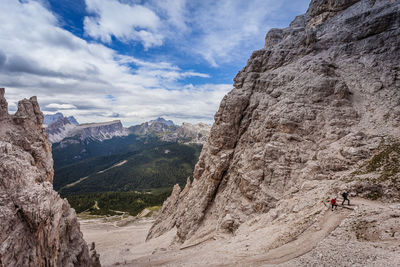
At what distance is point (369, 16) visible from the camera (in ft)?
158

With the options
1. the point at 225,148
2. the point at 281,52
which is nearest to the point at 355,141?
the point at 225,148

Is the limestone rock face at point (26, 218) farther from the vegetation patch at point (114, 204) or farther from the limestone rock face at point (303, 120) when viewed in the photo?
the vegetation patch at point (114, 204)

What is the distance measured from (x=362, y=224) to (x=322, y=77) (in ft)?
108

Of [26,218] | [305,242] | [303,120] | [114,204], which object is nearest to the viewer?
[26,218]

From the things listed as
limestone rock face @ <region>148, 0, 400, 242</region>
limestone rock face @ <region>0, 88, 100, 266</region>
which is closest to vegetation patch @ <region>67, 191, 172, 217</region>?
limestone rock face @ <region>148, 0, 400, 242</region>

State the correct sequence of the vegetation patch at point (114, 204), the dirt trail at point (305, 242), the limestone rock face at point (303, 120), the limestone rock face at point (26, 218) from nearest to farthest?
the limestone rock face at point (26, 218), the dirt trail at point (305, 242), the limestone rock face at point (303, 120), the vegetation patch at point (114, 204)

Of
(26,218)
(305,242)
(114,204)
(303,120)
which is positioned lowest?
(114,204)

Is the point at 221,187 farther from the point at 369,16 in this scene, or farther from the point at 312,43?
the point at 369,16

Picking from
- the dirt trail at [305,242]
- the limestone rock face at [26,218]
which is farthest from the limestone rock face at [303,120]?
the limestone rock face at [26,218]

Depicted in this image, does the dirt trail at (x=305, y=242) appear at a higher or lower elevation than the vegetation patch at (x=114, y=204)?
higher

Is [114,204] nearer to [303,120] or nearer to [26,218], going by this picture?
[26,218]

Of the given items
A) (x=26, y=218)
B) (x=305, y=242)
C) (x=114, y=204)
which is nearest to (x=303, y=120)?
(x=305, y=242)

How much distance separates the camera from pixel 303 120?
38.8 metres

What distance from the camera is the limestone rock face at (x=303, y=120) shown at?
32.0 m
